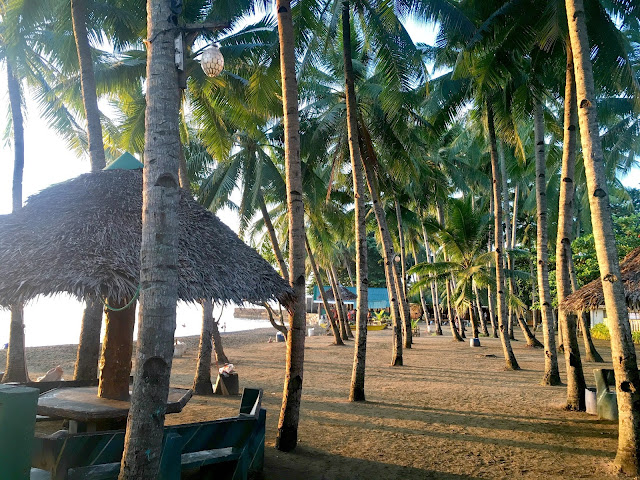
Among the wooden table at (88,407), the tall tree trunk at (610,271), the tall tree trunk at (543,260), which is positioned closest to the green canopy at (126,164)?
the wooden table at (88,407)

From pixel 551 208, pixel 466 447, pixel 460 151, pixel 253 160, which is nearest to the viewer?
pixel 466 447

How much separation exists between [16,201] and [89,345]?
13.5ft

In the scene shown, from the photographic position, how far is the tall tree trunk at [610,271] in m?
4.96

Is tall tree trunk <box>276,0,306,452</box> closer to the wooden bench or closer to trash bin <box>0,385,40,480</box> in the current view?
the wooden bench

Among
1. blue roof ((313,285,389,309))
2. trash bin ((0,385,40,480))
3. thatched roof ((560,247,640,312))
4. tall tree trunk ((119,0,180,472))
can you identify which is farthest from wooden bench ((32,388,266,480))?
blue roof ((313,285,389,309))

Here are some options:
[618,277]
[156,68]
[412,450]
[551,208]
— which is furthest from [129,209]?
[551,208]

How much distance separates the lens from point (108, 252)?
16.2 ft

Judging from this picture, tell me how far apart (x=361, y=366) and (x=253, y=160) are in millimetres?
9629

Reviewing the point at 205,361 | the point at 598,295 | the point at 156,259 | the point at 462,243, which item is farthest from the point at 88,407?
the point at 462,243

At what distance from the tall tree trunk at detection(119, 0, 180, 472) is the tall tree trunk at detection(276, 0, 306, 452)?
2843mm

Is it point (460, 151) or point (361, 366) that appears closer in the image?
point (361, 366)

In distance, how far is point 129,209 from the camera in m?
5.76

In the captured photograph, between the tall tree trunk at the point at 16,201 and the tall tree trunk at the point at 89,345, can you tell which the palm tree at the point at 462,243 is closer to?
the tall tree trunk at the point at 89,345

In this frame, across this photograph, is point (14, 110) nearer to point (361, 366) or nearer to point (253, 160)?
point (253, 160)
